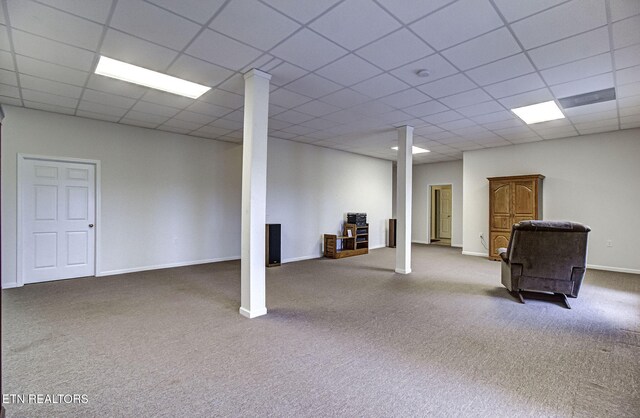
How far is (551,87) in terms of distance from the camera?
3.86m

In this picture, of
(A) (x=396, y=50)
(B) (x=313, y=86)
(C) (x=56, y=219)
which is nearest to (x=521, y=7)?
(A) (x=396, y=50)

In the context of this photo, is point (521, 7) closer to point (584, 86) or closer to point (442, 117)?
point (584, 86)

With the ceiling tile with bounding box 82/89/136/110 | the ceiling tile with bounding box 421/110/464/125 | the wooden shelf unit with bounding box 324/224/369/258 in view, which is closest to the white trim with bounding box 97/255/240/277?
the wooden shelf unit with bounding box 324/224/369/258

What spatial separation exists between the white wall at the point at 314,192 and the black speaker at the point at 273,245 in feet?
1.67

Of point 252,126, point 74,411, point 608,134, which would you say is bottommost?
point 74,411

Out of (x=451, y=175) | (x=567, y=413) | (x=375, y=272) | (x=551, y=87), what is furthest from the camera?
(x=451, y=175)

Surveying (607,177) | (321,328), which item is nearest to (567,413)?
(321,328)

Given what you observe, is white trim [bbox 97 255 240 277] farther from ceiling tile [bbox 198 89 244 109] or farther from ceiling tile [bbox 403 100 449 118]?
ceiling tile [bbox 403 100 449 118]

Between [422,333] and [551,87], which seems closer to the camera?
[422,333]

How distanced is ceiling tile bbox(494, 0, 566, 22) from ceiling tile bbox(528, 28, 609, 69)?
0.66m

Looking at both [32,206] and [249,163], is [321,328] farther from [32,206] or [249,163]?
[32,206]

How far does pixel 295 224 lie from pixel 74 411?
213 inches

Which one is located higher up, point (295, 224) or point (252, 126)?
point (252, 126)

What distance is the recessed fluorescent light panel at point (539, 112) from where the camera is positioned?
4624 mm
